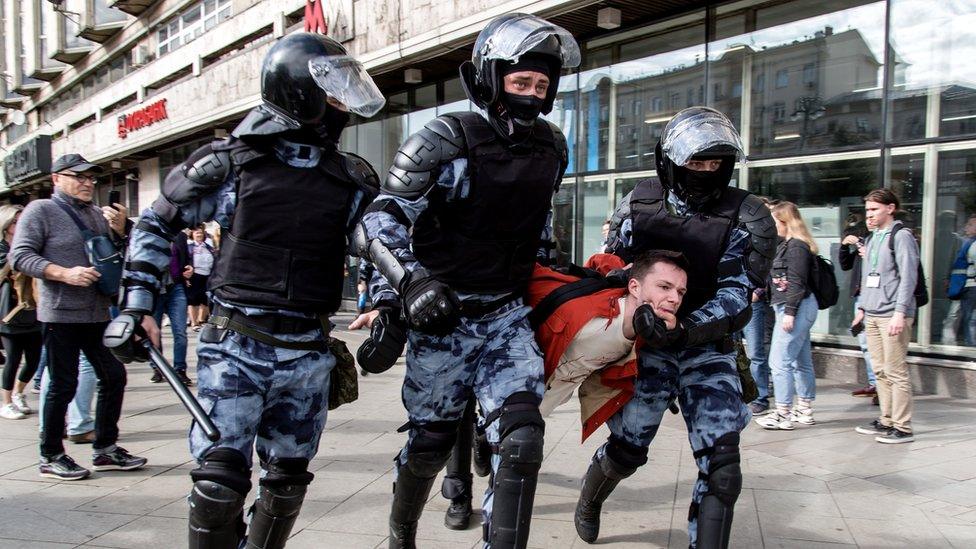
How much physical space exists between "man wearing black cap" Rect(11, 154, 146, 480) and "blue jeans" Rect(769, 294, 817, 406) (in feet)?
14.6

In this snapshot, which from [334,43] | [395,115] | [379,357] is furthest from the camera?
[395,115]

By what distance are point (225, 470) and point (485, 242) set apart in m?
1.14

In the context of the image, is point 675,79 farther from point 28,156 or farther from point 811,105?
point 28,156

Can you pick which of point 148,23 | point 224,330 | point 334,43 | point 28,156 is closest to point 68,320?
point 224,330

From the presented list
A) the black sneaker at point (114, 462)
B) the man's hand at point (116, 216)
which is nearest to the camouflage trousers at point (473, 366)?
the black sneaker at point (114, 462)

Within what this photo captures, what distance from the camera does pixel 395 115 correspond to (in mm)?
14688

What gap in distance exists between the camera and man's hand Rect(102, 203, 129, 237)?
530cm

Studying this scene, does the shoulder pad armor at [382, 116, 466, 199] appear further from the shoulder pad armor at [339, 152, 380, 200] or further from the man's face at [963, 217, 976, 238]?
the man's face at [963, 217, 976, 238]

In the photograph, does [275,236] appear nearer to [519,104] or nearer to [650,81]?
[519,104]

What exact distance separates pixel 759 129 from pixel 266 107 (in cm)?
734

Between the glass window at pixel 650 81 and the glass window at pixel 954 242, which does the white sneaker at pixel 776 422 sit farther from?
the glass window at pixel 650 81

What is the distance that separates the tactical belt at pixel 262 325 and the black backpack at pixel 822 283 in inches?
175

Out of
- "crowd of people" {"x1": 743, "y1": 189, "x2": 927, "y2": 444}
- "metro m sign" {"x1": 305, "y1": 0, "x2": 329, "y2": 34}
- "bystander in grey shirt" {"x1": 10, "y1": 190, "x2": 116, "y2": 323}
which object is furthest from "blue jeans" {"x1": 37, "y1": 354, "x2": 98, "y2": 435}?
"metro m sign" {"x1": 305, "y1": 0, "x2": 329, "y2": 34}

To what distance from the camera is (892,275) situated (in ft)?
17.4
